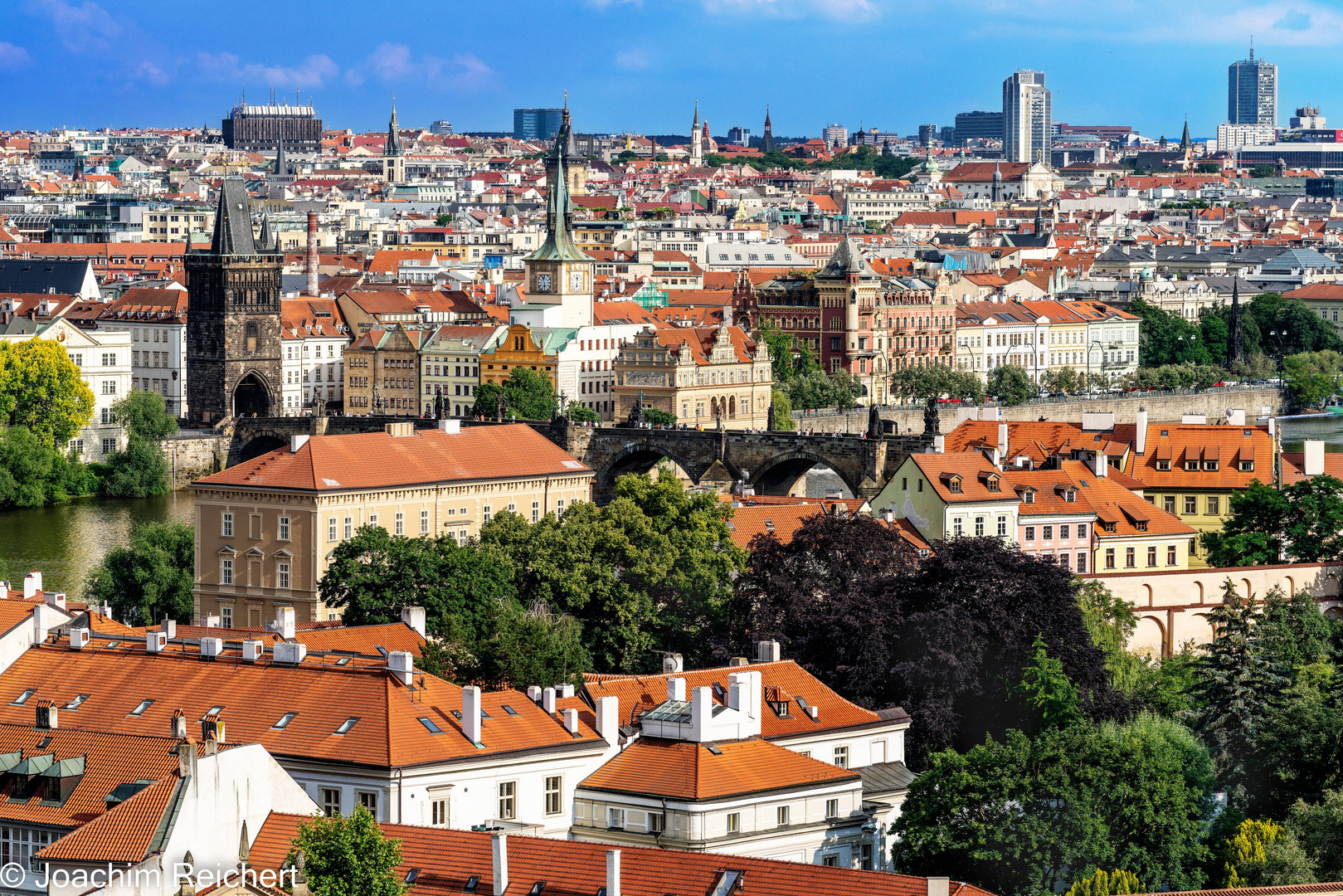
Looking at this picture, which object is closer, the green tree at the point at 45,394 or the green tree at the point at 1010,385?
the green tree at the point at 45,394

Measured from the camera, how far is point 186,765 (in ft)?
94.1

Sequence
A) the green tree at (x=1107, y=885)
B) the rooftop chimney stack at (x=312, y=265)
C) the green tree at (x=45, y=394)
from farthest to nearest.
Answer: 1. the rooftop chimney stack at (x=312, y=265)
2. the green tree at (x=45, y=394)
3. the green tree at (x=1107, y=885)

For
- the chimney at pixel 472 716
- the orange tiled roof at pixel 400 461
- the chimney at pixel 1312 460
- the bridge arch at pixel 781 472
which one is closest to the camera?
the chimney at pixel 472 716

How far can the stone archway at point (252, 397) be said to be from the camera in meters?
106

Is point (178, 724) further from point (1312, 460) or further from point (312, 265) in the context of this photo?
point (312, 265)

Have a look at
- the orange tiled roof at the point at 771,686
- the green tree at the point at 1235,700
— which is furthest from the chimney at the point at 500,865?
the green tree at the point at 1235,700

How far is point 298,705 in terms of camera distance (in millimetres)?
34906

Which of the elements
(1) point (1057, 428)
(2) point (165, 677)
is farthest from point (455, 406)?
(2) point (165, 677)

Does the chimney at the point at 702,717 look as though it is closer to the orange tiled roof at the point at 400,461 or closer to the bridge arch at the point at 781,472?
the orange tiled roof at the point at 400,461

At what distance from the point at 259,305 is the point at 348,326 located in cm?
928

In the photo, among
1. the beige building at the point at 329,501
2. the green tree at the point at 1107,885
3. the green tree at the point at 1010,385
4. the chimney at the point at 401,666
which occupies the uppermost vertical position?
the green tree at the point at 1010,385

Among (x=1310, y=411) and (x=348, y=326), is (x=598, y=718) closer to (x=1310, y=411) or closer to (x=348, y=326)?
(x=348, y=326)

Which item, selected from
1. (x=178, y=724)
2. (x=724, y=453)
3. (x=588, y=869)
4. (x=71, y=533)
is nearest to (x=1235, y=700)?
(x=178, y=724)

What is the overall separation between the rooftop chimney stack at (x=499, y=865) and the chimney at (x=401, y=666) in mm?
6975
